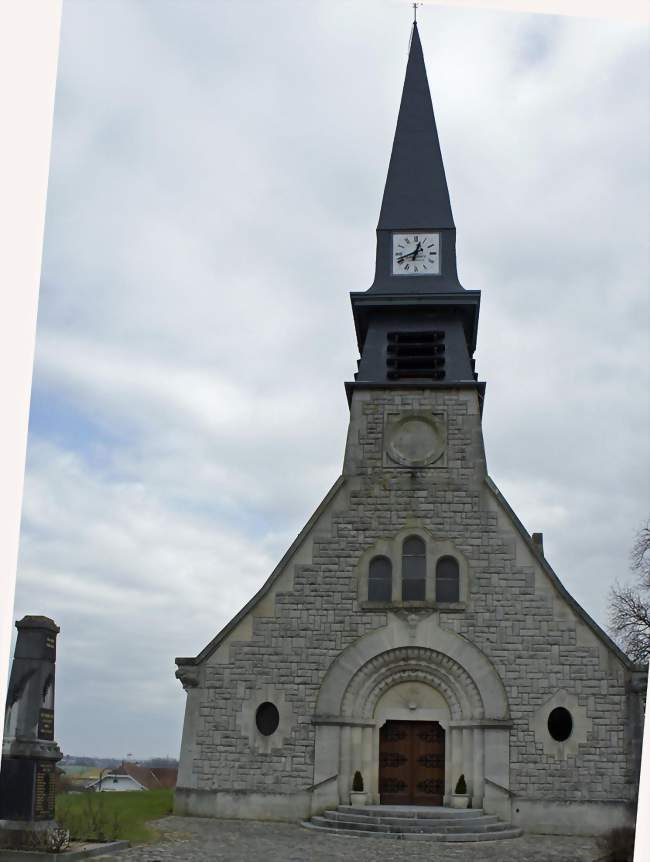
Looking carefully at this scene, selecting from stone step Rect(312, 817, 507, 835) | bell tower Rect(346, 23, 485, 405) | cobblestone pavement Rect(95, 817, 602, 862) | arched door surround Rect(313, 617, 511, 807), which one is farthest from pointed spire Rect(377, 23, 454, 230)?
cobblestone pavement Rect(95, 817, 602, 862)

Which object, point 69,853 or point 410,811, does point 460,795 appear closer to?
point 410,811

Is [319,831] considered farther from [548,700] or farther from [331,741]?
[548,700]

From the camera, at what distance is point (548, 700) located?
61.7 ft

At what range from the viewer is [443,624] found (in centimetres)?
1952

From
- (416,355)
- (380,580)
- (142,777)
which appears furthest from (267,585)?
(142,777)

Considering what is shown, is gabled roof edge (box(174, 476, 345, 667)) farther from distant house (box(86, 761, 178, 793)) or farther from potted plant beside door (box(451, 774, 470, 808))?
distant house (box(86, 761, 178, 793))

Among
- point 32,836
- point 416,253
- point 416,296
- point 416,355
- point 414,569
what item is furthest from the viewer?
point 416,253

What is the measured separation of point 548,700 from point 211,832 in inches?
273

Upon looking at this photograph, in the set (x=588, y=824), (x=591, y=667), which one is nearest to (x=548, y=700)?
(x=591, y=667)

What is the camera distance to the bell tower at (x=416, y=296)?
21.8 meters

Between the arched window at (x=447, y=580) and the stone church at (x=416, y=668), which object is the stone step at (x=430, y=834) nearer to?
the stone church at (x=416, y=668)

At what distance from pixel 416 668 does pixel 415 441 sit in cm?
492

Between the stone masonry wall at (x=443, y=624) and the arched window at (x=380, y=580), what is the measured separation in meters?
0.35

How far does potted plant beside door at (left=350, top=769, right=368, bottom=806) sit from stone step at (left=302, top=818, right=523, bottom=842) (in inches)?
41.4
